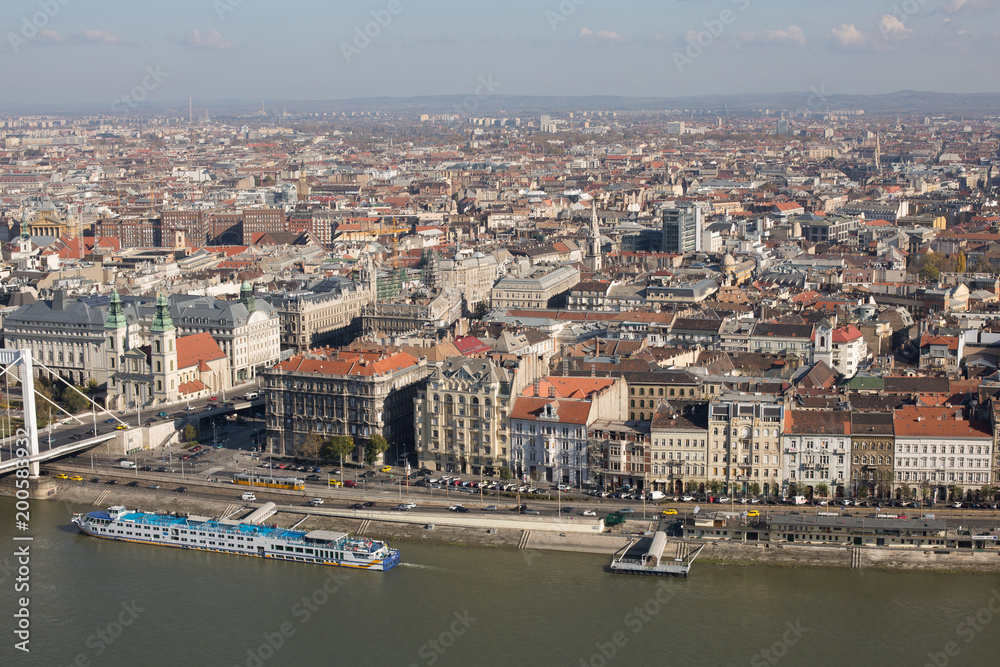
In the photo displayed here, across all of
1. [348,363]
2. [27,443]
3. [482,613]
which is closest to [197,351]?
[27,443]

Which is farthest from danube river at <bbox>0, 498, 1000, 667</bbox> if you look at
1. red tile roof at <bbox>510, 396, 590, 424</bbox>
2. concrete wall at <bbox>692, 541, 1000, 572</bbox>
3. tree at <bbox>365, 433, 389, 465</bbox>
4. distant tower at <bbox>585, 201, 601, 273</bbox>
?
distant tower at <bbox>585, 201, 601, 273</bbox>

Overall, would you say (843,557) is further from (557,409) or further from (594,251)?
(594,251)

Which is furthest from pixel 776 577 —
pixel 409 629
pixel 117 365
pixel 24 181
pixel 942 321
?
pixel 24 181

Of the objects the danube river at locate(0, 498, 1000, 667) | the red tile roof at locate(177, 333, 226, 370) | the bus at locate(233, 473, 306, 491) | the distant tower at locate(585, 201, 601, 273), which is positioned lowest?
the danube river at locate(0, 498, 1000, 667)

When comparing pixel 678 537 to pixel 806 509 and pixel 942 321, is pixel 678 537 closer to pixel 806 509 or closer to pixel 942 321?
pixel 806 509

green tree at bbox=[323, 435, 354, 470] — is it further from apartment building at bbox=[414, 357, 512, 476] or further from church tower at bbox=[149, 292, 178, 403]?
church tower at bbox=[149, 292, 178, 403]

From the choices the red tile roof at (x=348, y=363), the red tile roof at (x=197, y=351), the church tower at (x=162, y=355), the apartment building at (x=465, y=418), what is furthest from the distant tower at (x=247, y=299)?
the apartment building at (x=465, y=418)
